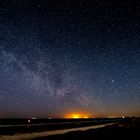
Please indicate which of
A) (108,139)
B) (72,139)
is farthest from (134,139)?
(72,139)

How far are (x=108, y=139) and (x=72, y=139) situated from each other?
3.30m

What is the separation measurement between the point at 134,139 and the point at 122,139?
1077 mm

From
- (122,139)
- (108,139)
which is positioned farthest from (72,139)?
(122,139)

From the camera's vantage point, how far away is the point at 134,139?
15.3 metres

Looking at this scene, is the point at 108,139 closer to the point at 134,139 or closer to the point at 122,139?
the point at 122,139

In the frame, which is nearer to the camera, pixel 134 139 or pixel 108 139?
pixel 134 139

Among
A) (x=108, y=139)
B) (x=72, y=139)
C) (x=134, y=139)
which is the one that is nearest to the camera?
(x=134, y=139)

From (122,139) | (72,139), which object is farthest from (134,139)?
(72,139)

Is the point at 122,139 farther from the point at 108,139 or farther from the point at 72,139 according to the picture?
the point at 72,139

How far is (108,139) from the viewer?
1697cm

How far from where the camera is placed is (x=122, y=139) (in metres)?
16.1

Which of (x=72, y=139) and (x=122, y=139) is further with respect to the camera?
(x=72, y=139)

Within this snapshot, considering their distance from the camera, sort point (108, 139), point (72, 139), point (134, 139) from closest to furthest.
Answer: point (134, 139)
point (108, 139)
point (72, 139)

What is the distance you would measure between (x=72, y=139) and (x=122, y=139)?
177 inches
